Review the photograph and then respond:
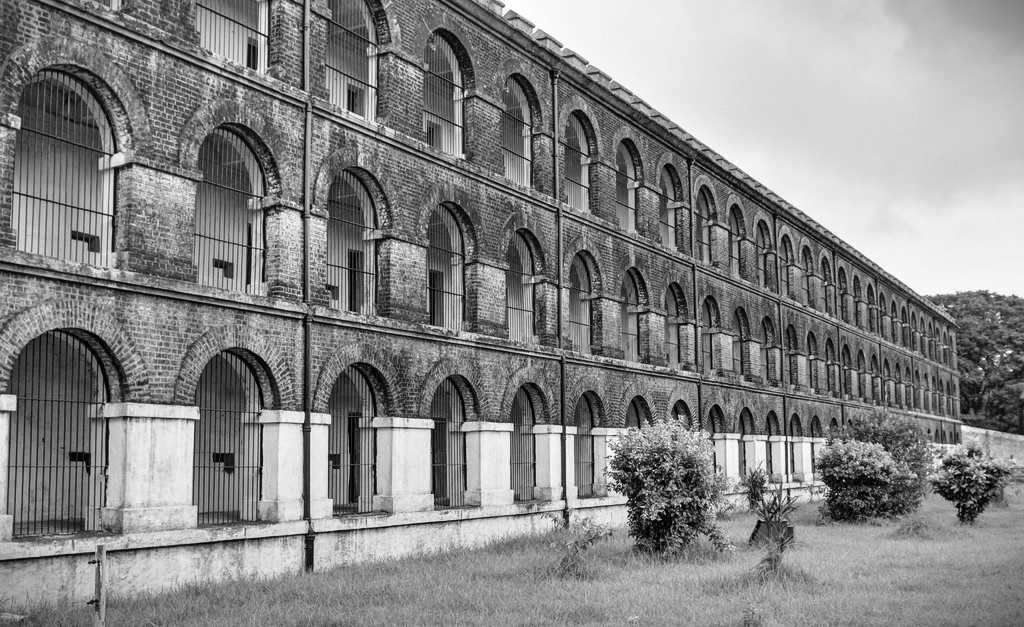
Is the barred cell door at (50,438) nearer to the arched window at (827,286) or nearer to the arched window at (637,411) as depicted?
the arched window at (637,411)

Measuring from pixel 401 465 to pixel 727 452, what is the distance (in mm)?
14835

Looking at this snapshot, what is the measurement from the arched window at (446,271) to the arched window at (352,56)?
2.71 m

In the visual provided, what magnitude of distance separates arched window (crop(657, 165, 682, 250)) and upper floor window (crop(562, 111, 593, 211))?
4327mm

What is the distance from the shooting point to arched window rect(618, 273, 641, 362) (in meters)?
26.4

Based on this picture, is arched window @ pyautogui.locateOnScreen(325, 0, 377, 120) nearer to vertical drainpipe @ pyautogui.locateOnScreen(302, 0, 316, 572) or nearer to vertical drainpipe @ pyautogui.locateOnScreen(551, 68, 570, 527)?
vertical drainpipe @ pyautogui.locateOnScreen(302, 0, 316, 572)

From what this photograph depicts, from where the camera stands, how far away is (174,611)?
11891 millimetres

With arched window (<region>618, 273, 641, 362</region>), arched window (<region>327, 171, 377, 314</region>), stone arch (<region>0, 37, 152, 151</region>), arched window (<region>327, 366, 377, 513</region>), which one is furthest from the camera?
arched window (<region>618, 273, 641, 362</region>)

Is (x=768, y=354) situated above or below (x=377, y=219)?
below

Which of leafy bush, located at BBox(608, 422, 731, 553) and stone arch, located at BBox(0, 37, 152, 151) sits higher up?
stone arch, located at BBox(0, 37, 152, 151)

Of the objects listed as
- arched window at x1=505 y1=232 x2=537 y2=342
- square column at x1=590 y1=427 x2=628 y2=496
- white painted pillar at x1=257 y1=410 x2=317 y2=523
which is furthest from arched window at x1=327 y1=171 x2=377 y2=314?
square column at x1=590 y1=427 x2=628 y2=496

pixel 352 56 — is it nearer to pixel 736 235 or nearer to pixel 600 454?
pixel 600 454

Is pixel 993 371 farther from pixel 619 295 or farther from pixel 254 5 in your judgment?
pixel 254 5

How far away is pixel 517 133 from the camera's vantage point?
77.2ft

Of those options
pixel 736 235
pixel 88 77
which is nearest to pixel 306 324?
pixel 88 77
